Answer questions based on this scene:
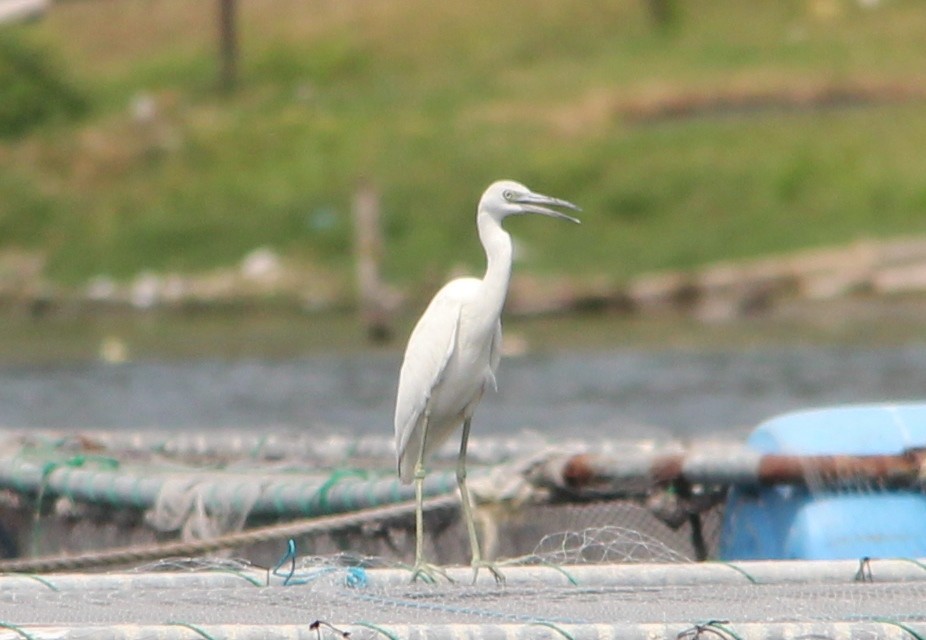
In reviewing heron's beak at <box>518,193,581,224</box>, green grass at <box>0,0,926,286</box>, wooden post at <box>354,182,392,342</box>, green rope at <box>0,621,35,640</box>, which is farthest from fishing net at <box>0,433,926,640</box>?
green grass at <box>0,0,926,286</box>

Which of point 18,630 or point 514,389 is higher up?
point 514,389

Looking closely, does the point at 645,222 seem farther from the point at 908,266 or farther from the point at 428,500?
the point at 428,500

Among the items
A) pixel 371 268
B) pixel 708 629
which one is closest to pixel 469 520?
pixel 708 629

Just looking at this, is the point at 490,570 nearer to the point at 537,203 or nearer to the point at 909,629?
the point at 537,203

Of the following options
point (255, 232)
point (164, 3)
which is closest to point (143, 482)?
point (255, 232)

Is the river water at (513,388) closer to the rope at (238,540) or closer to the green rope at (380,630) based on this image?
the rope at (238,540)

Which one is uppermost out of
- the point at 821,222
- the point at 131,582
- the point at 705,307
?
the point at 821,222

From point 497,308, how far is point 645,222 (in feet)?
81.6

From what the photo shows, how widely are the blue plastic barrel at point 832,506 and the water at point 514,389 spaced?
834 centimetres

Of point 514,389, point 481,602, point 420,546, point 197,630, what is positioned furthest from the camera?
point 514,389

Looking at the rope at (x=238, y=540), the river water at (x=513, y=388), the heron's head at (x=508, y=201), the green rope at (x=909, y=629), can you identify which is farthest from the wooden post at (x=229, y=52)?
the green rope at (x=909, y=629)

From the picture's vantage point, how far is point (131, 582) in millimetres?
5152

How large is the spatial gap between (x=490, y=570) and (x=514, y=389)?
1478 centimetres

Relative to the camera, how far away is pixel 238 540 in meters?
7.23
